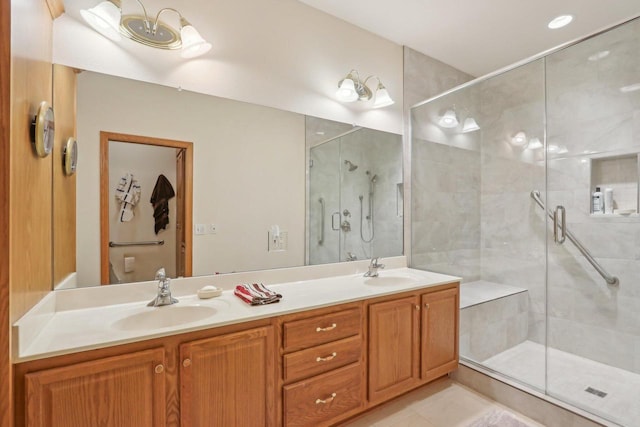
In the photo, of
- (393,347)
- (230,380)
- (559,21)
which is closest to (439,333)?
(393,347)

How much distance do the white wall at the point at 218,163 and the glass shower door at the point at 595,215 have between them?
2086 millimetres

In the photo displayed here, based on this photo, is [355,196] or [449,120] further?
[449,120]

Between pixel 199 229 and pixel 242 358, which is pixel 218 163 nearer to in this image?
pixel 199 229

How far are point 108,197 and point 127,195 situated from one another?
87 millimetres

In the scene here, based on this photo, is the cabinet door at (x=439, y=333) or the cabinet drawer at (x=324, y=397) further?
the cabinet door at (x=439, y=333)

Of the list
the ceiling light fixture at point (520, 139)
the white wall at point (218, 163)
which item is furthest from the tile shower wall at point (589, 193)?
the white wall at point (218, 163)

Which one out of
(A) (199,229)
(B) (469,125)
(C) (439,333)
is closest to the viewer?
(A) (199,229)

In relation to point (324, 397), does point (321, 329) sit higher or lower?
higher

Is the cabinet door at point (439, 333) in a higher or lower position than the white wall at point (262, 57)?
lower

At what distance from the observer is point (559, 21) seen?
240 cm

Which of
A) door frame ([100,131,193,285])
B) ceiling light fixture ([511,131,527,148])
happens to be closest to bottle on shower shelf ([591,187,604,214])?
ceiling light fixture ([511,131,527,148])

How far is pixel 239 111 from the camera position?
196cm

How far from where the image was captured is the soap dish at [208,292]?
1.68 meters

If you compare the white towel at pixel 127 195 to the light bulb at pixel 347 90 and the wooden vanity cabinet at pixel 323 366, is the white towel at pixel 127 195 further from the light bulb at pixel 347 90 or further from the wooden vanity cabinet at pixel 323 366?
the light bulb at pixel 347 90
